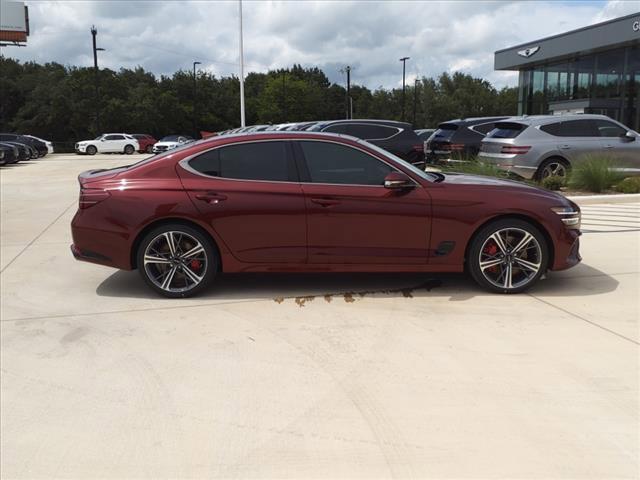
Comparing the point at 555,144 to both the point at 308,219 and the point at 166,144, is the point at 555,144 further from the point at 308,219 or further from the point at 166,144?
the point at 166,144

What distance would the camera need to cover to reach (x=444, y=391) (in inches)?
142

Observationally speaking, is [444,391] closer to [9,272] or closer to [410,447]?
[410,447]

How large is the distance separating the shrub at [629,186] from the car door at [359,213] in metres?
8.44

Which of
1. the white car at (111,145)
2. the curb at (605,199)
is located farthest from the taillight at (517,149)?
the white car at (111,145)

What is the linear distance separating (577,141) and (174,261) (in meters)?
10.4

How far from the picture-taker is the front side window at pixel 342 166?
5.43m

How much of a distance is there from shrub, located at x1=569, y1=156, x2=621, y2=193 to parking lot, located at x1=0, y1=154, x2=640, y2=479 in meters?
6.11

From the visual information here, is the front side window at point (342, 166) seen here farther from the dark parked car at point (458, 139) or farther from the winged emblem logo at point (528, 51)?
the winged emblem logo at point (528, 51)

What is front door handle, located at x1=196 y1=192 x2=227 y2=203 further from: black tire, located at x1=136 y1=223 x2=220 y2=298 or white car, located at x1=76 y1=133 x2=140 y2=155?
white car, located at x1=76 y1=133 x2=140 y2=155

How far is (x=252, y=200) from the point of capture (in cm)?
534

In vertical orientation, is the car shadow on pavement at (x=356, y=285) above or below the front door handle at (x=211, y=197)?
below

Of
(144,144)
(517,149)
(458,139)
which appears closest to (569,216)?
(517,149)

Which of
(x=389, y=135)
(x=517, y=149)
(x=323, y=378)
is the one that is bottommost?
(x=323, y=378)

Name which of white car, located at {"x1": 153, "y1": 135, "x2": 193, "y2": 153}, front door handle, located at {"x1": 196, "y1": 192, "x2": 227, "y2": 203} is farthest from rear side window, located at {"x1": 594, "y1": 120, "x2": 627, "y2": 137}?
white car, located at {"x1": 153, "y1": 135, "x2": 193, "y2": 153}
